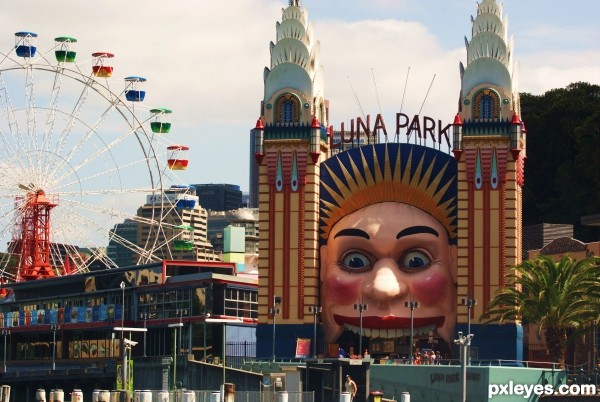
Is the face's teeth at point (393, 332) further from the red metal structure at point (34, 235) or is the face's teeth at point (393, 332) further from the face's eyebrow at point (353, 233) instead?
the red metal structure at point (34, 235)

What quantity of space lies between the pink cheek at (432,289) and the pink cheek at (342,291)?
12.5ft

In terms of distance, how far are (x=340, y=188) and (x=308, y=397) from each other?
76.0 ft

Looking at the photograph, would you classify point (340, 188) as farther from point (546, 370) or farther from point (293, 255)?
point (546, 370)

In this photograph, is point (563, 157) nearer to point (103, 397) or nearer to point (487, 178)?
→ point (487, 178)

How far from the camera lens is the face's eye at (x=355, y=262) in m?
101

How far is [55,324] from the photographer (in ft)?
413

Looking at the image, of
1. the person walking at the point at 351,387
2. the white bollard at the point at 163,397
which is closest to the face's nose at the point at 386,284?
the person walking at the point at 351,387

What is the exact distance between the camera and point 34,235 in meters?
136


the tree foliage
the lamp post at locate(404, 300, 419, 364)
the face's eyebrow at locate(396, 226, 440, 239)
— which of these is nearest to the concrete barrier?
the lamp post at locate(404, 300, 419, 364)

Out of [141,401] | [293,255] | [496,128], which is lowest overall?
[141,401]

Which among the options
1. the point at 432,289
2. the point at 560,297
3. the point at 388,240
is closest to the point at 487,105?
the point at 388,240

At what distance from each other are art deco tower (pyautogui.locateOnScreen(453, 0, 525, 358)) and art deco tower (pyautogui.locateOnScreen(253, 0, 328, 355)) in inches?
387

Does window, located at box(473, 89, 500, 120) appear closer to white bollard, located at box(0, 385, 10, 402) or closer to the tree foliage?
white bollard, located at box(0, 385, 10, 402)

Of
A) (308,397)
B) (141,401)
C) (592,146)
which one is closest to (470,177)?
(308,397)
